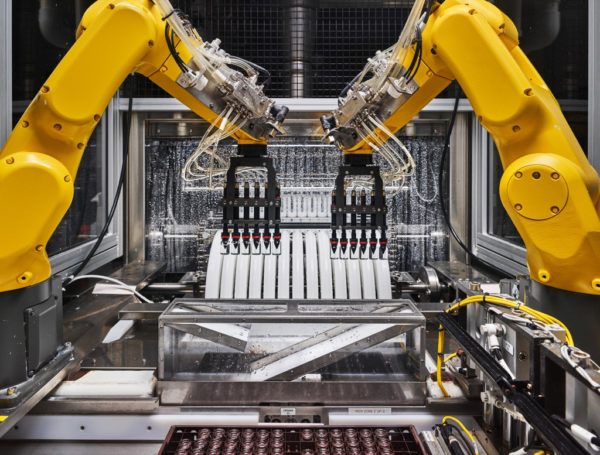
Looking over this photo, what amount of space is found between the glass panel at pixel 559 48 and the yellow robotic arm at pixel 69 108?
5.07 ft

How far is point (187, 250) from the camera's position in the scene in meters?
3.83

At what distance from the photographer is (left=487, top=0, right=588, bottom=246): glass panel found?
2.26 meters

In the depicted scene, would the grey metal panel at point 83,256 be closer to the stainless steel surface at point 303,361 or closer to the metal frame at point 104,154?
the metal frame at point 104,154

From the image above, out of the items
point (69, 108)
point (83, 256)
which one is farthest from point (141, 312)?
point (69, 108)

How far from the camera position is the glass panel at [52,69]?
235 cm

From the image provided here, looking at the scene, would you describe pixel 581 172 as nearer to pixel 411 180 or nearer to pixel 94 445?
pixel 94 445

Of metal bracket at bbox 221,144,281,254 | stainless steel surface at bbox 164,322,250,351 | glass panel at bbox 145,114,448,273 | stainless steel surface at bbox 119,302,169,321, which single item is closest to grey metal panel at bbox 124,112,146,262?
glass panel at bbox 145,114,448,273

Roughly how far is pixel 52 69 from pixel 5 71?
2.56 ft

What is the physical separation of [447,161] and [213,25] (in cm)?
186

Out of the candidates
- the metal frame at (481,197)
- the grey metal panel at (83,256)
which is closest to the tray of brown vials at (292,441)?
the grey metal panel at (83,256)

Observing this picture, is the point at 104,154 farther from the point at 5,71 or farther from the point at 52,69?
the point at 5,71

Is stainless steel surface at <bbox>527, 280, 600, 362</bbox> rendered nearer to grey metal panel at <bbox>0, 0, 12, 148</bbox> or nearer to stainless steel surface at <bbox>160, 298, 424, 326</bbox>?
stainless steel surface at <bbox>160, 298, 424, 326</bbox>

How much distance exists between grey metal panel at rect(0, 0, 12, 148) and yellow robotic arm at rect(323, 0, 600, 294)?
4.85ft

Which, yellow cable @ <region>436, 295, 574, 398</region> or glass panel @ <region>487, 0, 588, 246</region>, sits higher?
glass panel @ <region>487, 0, 588, 246</region>
